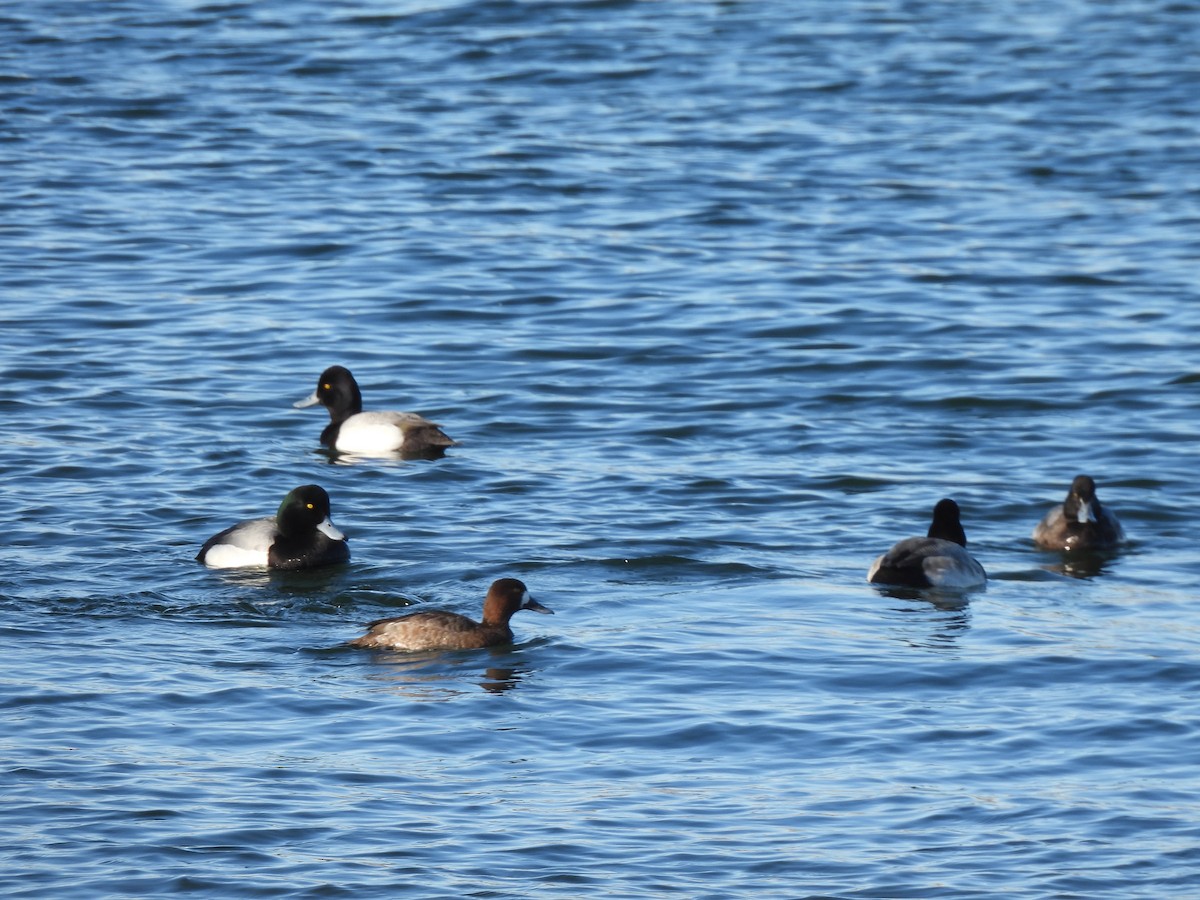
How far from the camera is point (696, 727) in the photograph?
10.8 m

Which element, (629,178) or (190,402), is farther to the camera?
(629,178)

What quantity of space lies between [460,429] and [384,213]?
7.95m

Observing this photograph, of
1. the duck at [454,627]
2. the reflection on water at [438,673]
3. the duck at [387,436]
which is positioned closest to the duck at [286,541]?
the duck at [454,627]

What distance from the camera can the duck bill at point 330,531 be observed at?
1400 centimetres

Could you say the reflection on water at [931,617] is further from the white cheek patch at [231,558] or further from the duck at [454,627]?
the white cheek patch at [231,558]

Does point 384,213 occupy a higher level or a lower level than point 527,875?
higher

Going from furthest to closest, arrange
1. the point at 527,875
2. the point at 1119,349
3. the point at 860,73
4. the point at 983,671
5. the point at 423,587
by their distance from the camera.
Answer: the point at 860,73 → the point at 1119,349 → the point at 423,587 → the point at 983,671 → the point at 527,875

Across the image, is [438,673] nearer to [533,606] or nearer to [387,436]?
[533,606]

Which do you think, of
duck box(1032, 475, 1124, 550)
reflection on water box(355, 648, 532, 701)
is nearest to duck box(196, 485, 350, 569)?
reflection on water box(355, 648, 532, 701)

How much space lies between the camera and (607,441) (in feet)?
56.4

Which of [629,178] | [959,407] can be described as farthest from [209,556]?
[629,178]

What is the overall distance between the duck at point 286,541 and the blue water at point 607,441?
0.19 meters

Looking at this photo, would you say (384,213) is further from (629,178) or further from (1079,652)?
(1079,652)

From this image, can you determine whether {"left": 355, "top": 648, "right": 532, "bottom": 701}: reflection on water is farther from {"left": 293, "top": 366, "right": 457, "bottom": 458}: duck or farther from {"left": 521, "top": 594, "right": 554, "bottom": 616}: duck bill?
{"left": 293, "top": 366, "right": 457, "bottom": 458}: duck
